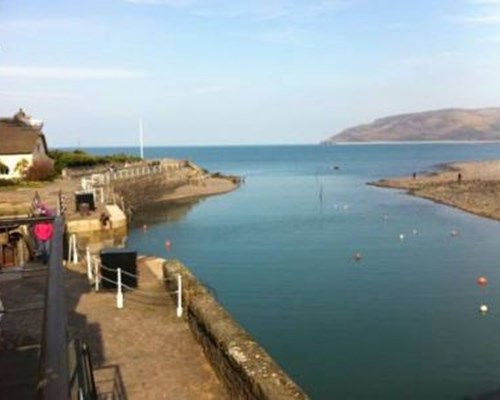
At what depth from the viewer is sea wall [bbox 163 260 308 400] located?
8.20 metres

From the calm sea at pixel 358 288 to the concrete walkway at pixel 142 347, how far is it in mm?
5287

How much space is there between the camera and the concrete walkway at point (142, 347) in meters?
9.66

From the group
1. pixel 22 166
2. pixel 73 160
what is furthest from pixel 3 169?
pixel 73 160

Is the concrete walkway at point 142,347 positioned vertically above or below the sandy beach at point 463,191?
above

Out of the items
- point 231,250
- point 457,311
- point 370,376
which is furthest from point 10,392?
point 231,250

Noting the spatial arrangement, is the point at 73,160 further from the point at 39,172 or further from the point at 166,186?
the point at 39,172

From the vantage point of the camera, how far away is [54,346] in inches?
103

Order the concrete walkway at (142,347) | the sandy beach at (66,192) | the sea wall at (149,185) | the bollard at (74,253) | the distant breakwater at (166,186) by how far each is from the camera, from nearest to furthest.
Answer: the concrete walkway at (142,347) < the bollard at (74,253) < the sandy beach at (66,192) < the sea wall at (149,185) < the distant breakwater at (166,186)

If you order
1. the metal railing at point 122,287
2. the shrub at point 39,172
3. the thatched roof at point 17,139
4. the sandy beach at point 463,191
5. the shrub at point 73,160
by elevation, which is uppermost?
the thatched roof at point 17,139

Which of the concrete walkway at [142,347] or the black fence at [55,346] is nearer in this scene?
the black fence at [55,346]

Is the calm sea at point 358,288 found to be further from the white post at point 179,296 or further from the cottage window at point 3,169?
the cottage window at point 3,169

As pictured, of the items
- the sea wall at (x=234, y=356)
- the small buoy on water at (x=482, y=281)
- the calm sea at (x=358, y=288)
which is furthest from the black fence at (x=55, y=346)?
the small buoy on water at (x=482, y=281)

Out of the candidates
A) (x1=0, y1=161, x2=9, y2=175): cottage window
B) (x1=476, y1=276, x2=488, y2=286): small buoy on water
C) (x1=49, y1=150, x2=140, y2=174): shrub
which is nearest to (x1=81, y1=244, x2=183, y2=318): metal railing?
(x1=476, y1=276, x2=488, y2=286): small buoy on water

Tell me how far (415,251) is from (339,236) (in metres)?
6.96
